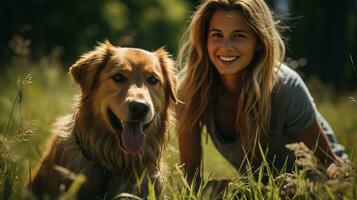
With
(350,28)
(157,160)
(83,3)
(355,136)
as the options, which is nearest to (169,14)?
(83,3)

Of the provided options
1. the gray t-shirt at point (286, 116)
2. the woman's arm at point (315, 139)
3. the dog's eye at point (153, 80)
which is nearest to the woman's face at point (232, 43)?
the gray t-shirt at point (286, 116)

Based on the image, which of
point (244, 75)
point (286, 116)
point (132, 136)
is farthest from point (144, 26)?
point (132, 136)

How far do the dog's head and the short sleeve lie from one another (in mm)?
899

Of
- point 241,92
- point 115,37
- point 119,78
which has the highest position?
point 119,78

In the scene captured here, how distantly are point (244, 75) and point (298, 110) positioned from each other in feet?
1.63

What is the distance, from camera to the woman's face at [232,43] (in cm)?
432

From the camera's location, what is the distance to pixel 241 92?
14.5 ft

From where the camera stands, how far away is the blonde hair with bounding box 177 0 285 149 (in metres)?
4.32

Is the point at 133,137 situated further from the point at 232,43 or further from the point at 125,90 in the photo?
the point at 232,43

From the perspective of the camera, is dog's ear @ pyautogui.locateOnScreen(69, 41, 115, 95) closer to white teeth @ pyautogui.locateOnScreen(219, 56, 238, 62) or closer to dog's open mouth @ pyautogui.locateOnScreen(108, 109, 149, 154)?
dog's open mouth @ pyautogui.locateOnScreen(108, 109, 149, 154)

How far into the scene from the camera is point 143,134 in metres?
3.90

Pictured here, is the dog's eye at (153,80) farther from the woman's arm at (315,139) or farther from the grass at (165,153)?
the woman's arm at (315,139)

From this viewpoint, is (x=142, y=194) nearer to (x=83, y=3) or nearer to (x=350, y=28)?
(x=83, y=3)

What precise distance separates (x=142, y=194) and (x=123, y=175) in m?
0.24
